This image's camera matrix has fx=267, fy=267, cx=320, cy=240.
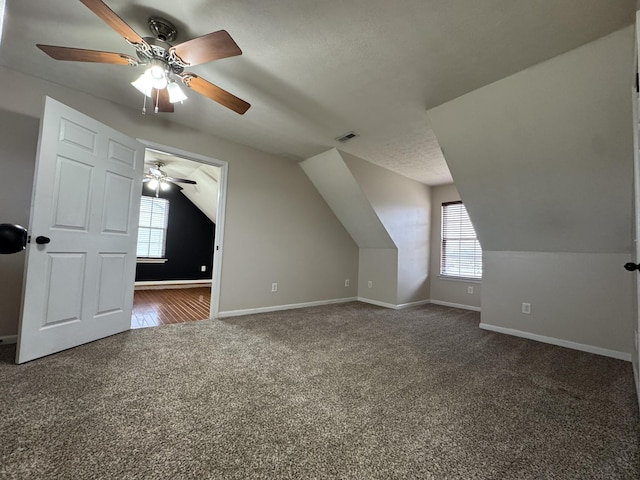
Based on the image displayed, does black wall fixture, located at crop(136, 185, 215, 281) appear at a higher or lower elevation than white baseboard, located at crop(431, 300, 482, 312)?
higher

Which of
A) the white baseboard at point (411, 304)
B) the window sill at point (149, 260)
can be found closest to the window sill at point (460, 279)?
the white baseboard at point (411, 304)

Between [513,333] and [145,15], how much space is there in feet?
14.7

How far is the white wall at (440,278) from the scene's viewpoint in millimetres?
4520

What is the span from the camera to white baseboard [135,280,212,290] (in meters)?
5.96

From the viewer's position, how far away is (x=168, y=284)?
20.7 feet

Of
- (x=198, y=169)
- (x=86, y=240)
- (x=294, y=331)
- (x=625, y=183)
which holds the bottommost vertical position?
(x=294, y=331)

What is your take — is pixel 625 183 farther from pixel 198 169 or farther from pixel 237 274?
pixel 198 169

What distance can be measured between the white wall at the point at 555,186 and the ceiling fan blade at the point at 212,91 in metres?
1.83

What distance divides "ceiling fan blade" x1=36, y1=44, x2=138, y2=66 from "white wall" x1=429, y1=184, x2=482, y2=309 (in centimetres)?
478

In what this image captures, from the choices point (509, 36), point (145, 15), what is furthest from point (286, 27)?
point (509, 36)

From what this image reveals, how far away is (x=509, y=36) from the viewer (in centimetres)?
171

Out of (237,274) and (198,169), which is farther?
(198,169)

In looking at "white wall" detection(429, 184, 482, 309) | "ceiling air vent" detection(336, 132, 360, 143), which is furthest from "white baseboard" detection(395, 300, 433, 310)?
"ceiling air vent" detection(336, 132, 360, 143)

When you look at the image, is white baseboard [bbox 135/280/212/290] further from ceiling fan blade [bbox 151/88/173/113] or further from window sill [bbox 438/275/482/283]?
window sill [bbox 438/275/482/283]
